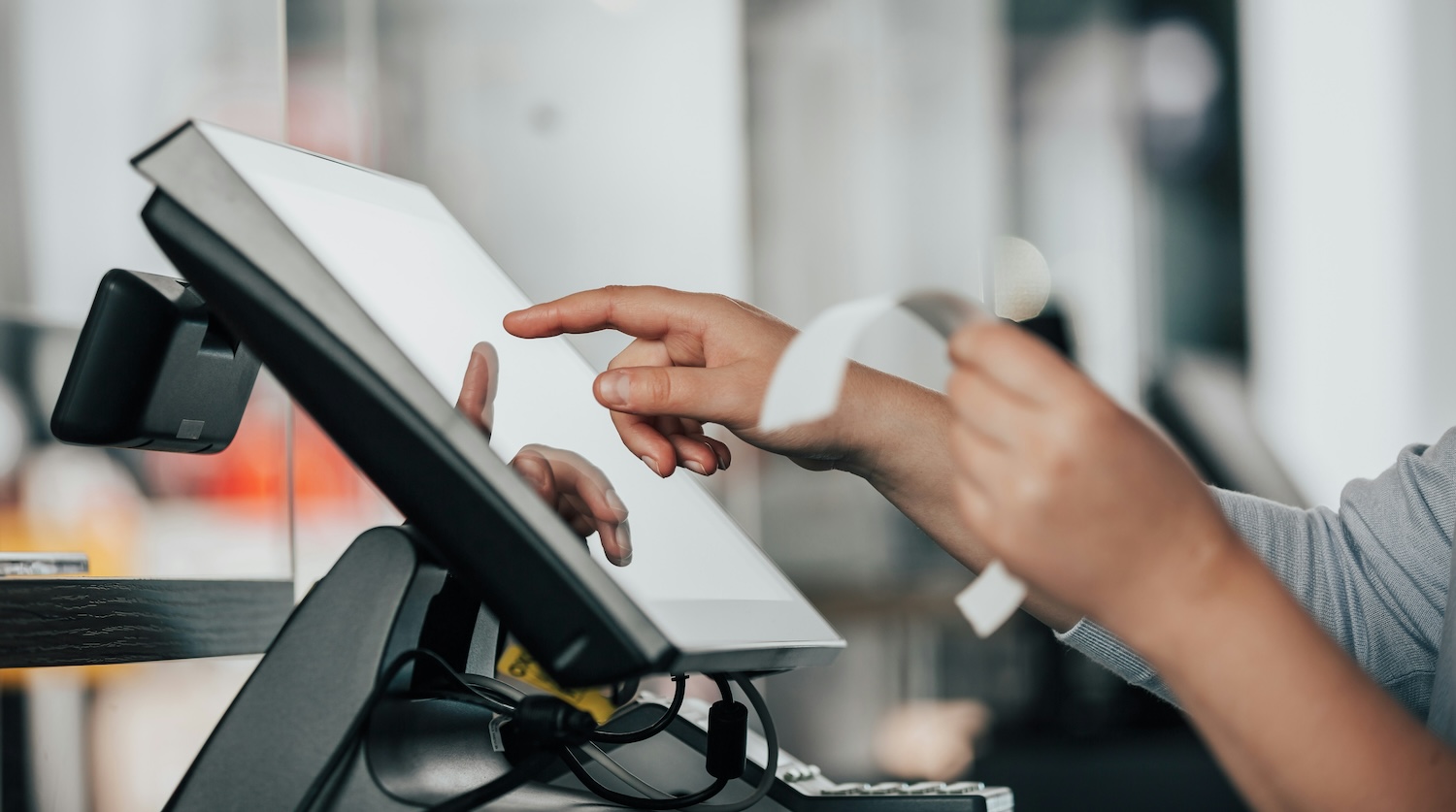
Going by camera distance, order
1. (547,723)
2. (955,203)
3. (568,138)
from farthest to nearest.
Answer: (955,203) < (568,138) < (547,723)

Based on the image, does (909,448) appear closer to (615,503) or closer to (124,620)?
(615,503)

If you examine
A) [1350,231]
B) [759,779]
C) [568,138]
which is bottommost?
[759,779]

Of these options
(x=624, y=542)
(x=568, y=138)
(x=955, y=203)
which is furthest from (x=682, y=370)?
(x=955, y=203)

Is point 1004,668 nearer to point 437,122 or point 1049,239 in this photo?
point 1049,239

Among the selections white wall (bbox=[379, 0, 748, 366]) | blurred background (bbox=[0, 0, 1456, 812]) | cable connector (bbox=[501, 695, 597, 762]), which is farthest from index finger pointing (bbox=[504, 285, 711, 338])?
white wall (bbox=[379, 0, 748, 366])

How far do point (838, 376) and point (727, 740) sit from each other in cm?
26

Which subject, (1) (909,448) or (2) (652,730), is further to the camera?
(1) (909,448)

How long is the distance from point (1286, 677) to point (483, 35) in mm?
2834

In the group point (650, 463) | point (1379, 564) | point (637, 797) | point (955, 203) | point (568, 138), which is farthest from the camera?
point (955, 203)

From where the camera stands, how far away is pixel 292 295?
1.49 ft

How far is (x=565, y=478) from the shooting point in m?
0.60

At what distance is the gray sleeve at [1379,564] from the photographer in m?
0.79

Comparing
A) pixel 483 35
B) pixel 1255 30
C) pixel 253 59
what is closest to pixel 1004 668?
pixel 1255 30

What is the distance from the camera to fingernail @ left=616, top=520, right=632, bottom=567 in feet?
1.90
